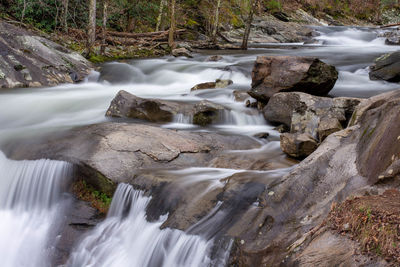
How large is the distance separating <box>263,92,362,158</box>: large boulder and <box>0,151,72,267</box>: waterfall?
3.69 meters

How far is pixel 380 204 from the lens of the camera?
236 cm

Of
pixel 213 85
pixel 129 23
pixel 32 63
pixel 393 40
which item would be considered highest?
pixel 129 23

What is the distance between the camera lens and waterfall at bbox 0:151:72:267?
14.5 ft

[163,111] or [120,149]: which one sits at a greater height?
[163,111]

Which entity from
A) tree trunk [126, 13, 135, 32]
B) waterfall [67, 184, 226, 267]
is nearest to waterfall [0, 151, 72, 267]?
waterfall [67, 184, 226, 267]

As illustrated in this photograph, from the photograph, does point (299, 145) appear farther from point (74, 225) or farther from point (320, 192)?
point (74, 225)

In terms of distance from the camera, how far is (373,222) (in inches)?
85.9

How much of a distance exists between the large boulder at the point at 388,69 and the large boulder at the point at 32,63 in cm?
953

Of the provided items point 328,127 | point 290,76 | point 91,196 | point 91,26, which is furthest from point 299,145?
point 91,26

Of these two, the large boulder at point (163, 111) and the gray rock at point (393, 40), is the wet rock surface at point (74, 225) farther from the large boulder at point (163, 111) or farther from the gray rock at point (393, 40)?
the gray rock at point (393, 40)

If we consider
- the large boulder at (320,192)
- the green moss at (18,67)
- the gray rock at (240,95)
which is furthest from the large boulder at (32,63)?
the large boulder at (320,192)

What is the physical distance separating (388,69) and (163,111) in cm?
685

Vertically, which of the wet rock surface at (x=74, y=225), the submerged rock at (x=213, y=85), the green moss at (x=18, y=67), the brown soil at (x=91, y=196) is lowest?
the wet rock surface at (x=74, y=225)

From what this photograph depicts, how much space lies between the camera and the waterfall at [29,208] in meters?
4.43
